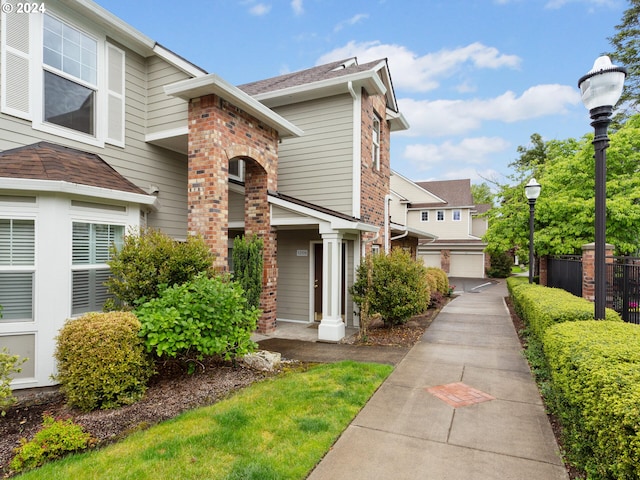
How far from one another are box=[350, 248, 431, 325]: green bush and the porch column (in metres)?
0.92

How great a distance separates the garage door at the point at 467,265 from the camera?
27281mm

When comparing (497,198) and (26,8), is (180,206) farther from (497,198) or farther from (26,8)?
(497,198)

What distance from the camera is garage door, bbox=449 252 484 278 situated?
27.3m

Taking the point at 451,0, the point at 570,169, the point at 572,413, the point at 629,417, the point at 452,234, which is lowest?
the point at 572,413

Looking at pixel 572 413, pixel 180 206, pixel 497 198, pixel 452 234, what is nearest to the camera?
pixel 572 413

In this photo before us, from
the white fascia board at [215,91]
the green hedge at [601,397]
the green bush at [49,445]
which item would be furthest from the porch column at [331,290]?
the green bush at [49,445]

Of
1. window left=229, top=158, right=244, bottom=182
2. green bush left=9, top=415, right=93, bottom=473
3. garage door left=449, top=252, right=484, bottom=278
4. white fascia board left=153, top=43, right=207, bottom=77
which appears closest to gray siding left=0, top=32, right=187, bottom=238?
white fascia board left=153, top=43, right=207, bottom=77

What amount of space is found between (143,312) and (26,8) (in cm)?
565

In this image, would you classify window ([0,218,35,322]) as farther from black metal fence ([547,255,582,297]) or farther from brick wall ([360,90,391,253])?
black metal fence ([547,255,582,297])

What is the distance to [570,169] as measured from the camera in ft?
41.2

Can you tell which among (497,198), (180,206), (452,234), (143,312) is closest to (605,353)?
(143,312)

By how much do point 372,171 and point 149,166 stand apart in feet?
20.4

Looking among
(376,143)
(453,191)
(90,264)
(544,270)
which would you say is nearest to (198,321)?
(90,264)
